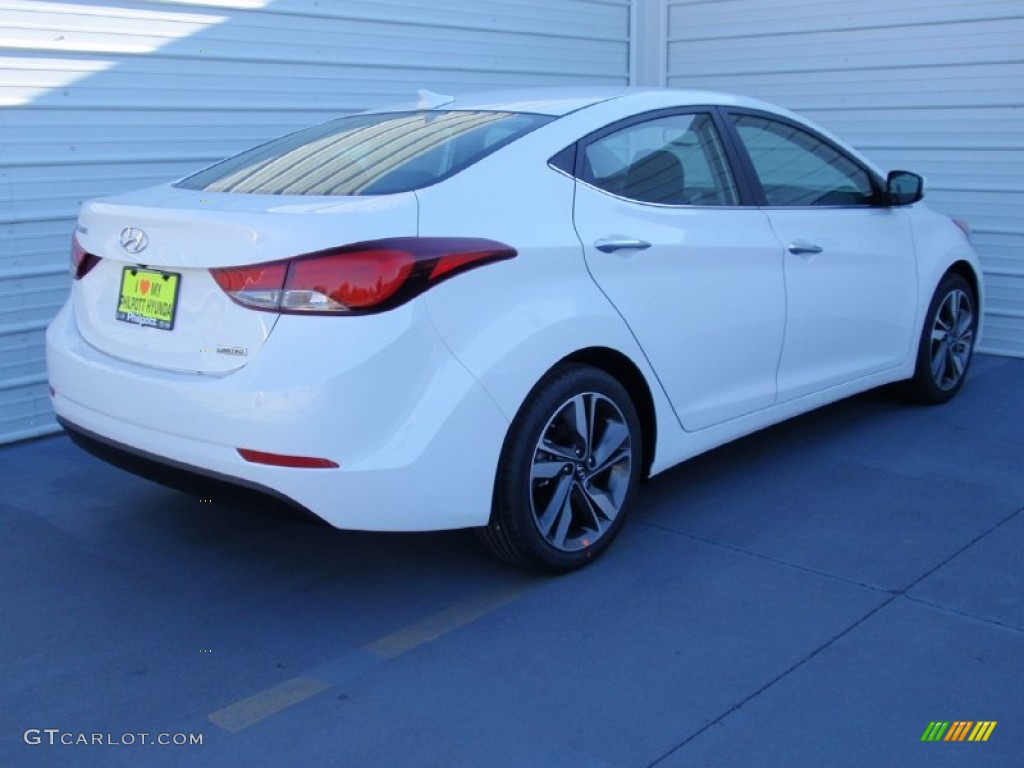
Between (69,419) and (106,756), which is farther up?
(69,419)

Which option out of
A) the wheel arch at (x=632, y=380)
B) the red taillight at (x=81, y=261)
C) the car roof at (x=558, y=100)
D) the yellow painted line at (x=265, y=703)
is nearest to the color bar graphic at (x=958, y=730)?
the wheel arch at (x=632, y=380)

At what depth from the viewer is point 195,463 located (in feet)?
11.6

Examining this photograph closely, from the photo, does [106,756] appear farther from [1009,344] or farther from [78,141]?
[1009,344]

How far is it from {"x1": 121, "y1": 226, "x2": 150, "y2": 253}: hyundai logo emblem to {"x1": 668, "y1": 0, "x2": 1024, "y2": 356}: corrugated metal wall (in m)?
5.64

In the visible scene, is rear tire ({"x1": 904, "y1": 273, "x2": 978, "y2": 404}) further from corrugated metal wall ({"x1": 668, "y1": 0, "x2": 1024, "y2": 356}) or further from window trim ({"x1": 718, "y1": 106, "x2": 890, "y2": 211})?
corrugated metal wall ({"x1": 668, "y1": 0, "x2": 1024, "y2": 356})

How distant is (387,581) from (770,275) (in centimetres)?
197

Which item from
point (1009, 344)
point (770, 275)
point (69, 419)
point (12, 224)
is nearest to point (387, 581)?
point (69, 419)

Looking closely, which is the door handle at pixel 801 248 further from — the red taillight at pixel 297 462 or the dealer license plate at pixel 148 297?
the dealer license plate at pixel 148 297

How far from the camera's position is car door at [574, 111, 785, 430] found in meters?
4.12

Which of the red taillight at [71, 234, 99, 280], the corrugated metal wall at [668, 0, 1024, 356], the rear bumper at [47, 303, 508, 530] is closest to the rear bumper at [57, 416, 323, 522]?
the rear bumper at [47, 303, 508, 530]

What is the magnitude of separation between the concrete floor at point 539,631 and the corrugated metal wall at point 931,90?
2.76 metres

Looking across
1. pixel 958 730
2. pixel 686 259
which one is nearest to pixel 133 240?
pixel 686 259

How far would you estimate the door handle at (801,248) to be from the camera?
487 centimetres

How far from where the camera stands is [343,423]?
3354 mm
